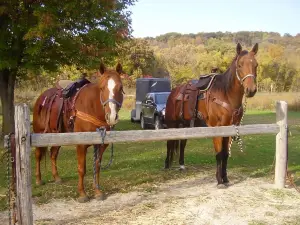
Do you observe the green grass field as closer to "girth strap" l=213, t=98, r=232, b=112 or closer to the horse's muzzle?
"girth strap" l=213, t=98, r=232, b=112

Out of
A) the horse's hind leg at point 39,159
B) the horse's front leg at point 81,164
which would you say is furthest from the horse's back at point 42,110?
the horse's front leg at point 81,164

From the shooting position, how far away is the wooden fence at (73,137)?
13.0 ft

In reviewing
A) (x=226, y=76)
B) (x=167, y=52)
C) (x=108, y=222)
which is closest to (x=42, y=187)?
(x=108, y=222)

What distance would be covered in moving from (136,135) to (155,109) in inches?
426

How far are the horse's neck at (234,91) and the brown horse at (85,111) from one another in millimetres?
2036

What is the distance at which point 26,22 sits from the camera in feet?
31.6

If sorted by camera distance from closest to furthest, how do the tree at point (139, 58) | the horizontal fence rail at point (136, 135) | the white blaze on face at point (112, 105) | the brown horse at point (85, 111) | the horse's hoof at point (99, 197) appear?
the horizontal fence rail at point (136, 135) < the white blaze on face at point (112, 105) < the brown horse at point (85, 111) < the horse's hoof at point (99, 197) < the tree at point (139, 58)

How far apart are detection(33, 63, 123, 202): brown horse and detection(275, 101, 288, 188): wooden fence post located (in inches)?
111

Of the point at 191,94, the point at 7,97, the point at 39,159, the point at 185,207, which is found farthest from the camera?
the point at 7,97

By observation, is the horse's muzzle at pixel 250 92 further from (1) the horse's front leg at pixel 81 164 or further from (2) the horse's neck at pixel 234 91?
(1) the horse's front leg at pixel 81 164

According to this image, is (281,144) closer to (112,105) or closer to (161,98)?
(112,105)

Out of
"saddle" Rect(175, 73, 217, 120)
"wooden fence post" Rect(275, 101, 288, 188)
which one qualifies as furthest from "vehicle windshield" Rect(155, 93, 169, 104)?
"wooden fence post" Rect(275, 101, 288, 188)

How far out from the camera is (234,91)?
6.09 metres

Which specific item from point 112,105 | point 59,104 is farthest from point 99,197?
point 59,104
